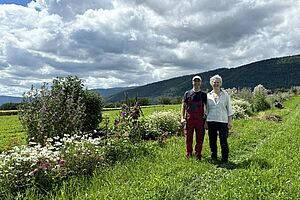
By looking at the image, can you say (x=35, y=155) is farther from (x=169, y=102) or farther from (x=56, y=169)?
(x=169, y=102)

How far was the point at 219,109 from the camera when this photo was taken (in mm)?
9812

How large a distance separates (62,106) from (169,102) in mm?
61455

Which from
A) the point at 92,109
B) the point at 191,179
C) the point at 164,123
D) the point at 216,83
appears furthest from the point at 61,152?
the point at 164,123

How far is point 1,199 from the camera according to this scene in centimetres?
646

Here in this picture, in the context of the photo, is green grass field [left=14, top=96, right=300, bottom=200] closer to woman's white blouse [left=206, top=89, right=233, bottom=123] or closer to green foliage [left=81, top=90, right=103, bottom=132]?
woman's white blouse [left=206, top=89, right=233, bottom=123]

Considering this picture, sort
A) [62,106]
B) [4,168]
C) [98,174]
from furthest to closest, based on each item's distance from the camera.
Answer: [62,106] < [98,174] < [4,168]

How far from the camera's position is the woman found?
32.0ft

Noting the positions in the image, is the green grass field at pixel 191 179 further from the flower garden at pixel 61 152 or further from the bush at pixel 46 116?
the bush at pixel 46 116

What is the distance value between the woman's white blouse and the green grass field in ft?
3.94

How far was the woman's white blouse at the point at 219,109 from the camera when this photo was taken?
9812 millimetres

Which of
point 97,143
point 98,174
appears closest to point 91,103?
point 97,143

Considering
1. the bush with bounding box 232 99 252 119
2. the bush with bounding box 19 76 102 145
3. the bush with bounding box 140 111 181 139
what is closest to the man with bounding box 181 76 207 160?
the bush with bounding box 19 76 102 145

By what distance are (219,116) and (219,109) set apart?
0.19 metres

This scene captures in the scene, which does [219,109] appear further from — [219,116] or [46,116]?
[46,116]
